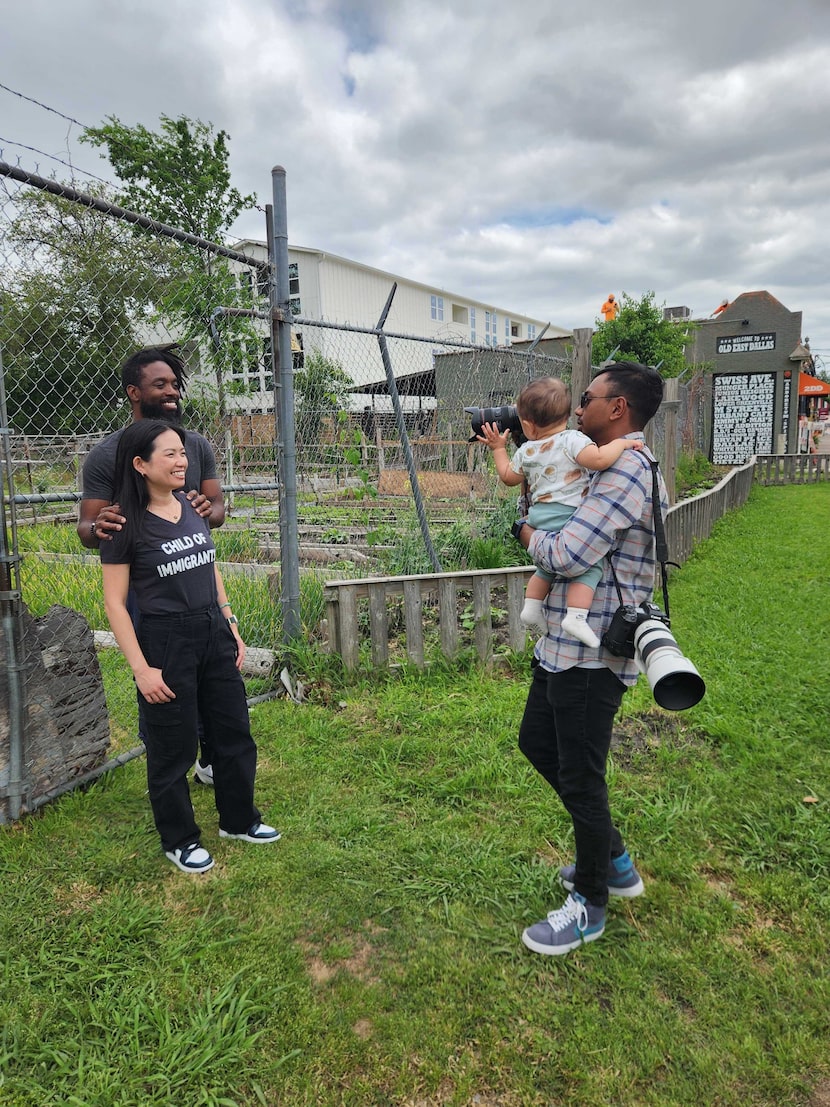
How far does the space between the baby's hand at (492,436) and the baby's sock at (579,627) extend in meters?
0.68

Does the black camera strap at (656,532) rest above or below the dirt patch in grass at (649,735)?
above

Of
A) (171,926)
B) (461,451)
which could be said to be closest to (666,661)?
(171,926)

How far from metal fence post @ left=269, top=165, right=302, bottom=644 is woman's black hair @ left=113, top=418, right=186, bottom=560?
156 cm

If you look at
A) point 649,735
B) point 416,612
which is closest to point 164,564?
point 416,612

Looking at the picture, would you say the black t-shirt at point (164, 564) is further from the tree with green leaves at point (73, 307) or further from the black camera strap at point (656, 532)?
the black camera strap at point (656, 532)

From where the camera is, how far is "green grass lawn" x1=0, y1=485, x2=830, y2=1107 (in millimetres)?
1642

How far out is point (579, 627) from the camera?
6.00 feet

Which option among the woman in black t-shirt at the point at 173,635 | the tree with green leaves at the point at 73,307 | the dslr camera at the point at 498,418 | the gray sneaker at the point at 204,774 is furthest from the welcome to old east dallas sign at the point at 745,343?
the woman in black t-shirt at the point at 173,635

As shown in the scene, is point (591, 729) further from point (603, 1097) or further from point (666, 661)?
point (603, 1097)

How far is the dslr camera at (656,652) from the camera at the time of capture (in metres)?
1.63

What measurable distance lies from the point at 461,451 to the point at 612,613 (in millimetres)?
5748

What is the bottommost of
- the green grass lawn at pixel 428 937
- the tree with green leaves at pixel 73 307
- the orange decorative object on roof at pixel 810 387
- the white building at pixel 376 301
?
the green grass lawn at pixel 428 937

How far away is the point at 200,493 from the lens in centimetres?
269

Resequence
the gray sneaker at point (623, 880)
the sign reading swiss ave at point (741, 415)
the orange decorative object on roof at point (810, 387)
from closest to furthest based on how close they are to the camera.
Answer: the gray sneaker at point (623, 880) < the sign reading swiss ave at point (741, 415) < the orange decorative object on roof at point (810, 387)
